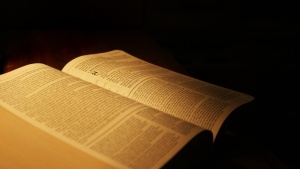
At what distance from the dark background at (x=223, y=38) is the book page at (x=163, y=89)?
19.5 inches

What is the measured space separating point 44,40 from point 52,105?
1.68 feet

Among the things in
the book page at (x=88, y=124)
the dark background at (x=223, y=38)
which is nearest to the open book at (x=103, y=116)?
the book page at (x=88, y=124)

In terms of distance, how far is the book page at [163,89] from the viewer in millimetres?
576

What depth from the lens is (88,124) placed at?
1.68 ft

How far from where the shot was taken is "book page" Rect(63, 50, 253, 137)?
1.89 feet

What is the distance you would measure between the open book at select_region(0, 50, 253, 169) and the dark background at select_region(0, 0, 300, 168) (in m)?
0.54

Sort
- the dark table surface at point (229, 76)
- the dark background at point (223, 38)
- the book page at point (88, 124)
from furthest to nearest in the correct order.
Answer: the dark background at point (223, 38)
the dark table surface at point (229, 76)
the book page at point (88, 124)

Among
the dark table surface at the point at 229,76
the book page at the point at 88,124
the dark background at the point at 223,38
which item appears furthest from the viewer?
the dark background at the point at 223,38

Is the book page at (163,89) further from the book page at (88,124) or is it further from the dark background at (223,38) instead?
the dark background at (223,38)

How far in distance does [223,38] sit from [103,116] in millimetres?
1245

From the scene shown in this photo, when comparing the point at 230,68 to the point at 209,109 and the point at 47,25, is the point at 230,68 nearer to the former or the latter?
the point at 47,25

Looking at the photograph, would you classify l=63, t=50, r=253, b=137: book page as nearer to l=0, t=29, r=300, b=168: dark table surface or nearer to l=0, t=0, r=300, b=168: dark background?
l=0, t=29, r=300, b=168: dark table surface

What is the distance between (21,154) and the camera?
19.0 inches

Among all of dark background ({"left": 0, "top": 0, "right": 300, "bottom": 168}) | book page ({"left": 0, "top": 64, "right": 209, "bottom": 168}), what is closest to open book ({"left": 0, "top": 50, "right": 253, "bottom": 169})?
book page ({"left": 0, "top": 64, "right": 209, "bottom": 168})
